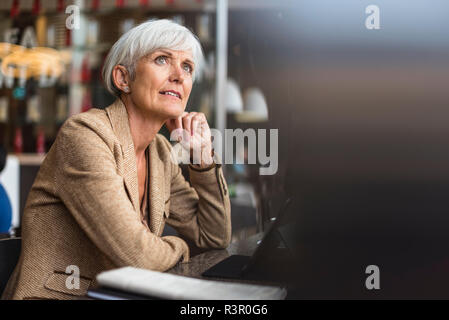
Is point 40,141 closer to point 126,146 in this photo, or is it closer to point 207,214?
point 207,214

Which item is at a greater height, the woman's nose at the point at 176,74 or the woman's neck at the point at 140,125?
the woman's nose at the point at 176,74

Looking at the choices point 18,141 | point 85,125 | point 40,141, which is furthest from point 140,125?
point 18,141

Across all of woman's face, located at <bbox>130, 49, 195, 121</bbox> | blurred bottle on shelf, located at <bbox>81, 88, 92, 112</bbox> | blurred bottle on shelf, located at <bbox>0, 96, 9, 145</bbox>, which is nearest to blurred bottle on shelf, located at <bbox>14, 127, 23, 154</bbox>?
blurred bottle on shelf, located at <bbox>0, 96, 9, 145</bbox>

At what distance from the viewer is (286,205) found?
0.88 m

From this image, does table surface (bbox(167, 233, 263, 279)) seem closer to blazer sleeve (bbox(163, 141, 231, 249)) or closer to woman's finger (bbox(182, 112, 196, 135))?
blazer sleeve (bbox(163, 141, 231, 249))

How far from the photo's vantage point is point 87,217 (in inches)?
38.7

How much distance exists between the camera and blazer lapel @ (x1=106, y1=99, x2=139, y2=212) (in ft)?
3.76

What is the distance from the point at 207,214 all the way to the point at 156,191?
0.21 metres

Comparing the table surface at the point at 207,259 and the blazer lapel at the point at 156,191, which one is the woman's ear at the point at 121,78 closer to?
the blazer lapel at the point at 156,191

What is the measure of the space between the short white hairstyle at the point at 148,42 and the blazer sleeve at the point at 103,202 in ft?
0.90

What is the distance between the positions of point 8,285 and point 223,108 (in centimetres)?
274

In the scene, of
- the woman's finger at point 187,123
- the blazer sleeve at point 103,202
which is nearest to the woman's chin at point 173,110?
the woman's finger at point 187,123

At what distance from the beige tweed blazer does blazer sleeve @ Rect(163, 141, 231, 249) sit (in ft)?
0.55

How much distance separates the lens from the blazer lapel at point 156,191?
1248 millimetres
